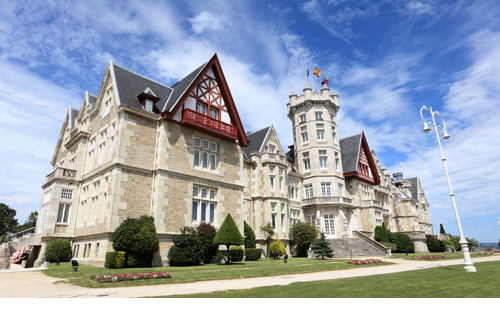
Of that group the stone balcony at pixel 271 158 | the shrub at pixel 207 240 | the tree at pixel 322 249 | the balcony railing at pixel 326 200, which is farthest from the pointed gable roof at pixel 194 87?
the balcony railing at pixel 326 200

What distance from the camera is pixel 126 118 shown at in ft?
68.3

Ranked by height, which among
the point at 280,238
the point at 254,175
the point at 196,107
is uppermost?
the point at 196,107

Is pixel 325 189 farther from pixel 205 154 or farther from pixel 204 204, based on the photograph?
pixel 204 204

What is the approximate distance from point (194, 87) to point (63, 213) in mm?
14672

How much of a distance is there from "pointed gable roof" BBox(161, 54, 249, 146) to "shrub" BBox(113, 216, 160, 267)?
326 inches

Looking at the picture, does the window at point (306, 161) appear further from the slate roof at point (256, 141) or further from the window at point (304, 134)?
the slate roof at point (256, 141)

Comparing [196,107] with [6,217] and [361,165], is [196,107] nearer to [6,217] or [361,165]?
[361,165]

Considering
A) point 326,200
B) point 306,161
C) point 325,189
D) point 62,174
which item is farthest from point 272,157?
point 62,174

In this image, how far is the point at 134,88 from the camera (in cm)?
2403

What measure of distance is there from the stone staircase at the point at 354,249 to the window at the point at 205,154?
15.5m

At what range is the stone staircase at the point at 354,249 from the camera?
32.8 meters

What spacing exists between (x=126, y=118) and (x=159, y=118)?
2462 mm

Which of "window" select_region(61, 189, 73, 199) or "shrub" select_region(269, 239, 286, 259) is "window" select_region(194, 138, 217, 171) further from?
"shrub" select_region(269, 239, 286, 259)
